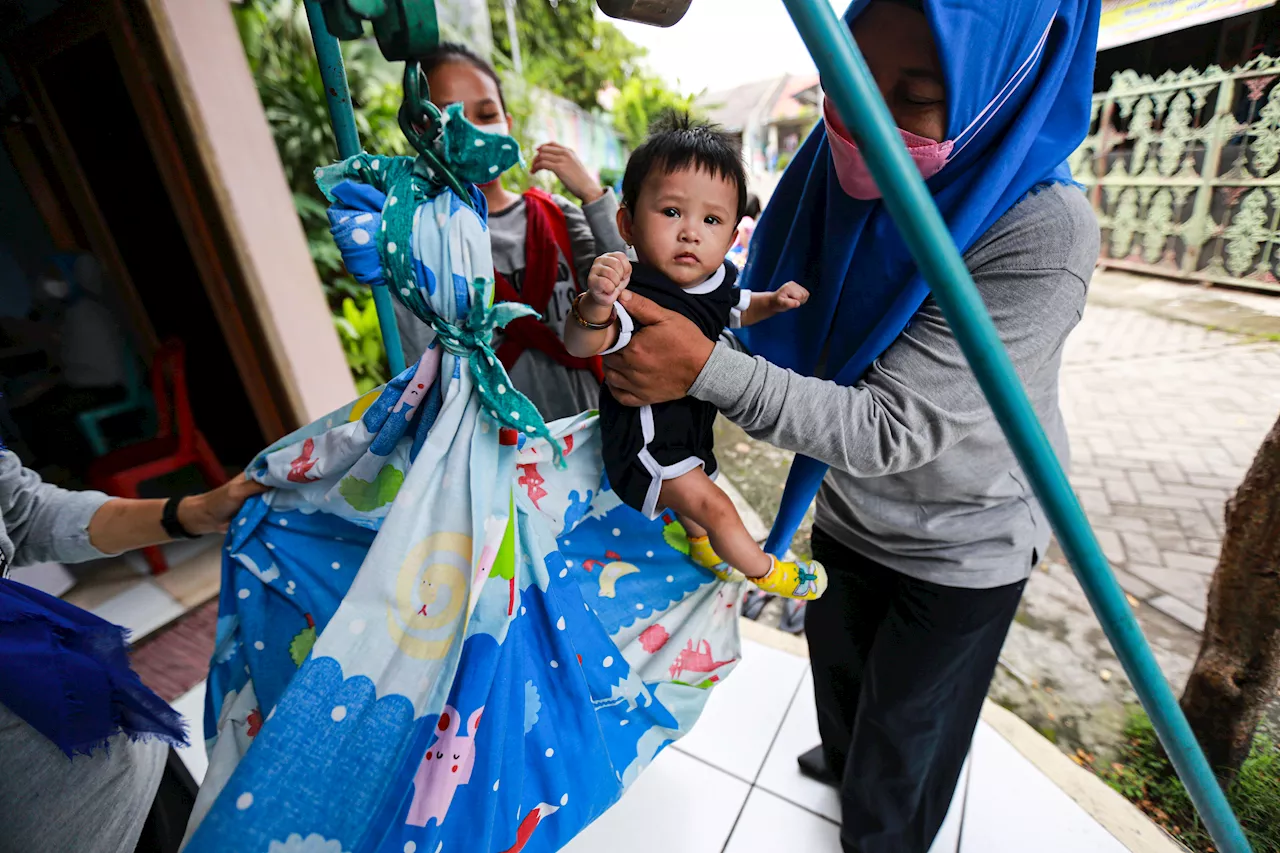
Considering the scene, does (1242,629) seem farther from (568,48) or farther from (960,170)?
(568,48)

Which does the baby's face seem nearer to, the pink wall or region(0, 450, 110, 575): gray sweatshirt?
region(0, 450, 110, 575): gray sweatshirt

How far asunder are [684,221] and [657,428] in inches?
14.0

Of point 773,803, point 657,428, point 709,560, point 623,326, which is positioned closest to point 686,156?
point 623,326

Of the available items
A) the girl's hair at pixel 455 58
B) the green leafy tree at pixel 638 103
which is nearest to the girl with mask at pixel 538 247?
the girl's hair at pixel 455 58

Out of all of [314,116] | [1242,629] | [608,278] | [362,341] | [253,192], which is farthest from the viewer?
[362,341]

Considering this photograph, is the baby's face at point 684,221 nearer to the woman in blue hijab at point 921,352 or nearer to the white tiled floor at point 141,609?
the woman in blue hijab at point 921,352

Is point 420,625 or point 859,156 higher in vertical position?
point 859,156

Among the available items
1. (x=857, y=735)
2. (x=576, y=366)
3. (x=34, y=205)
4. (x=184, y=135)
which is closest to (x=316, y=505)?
(x=576, y=366)

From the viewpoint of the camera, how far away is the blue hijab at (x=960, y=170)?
→ 2.46 feet

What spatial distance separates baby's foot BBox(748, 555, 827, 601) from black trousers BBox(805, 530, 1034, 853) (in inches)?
4.5

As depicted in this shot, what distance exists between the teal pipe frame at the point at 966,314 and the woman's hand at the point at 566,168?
1.08 meters

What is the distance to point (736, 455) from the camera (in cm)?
380

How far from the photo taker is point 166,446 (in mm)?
2539

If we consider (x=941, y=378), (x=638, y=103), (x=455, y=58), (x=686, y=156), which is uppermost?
(x=638, y=103)
